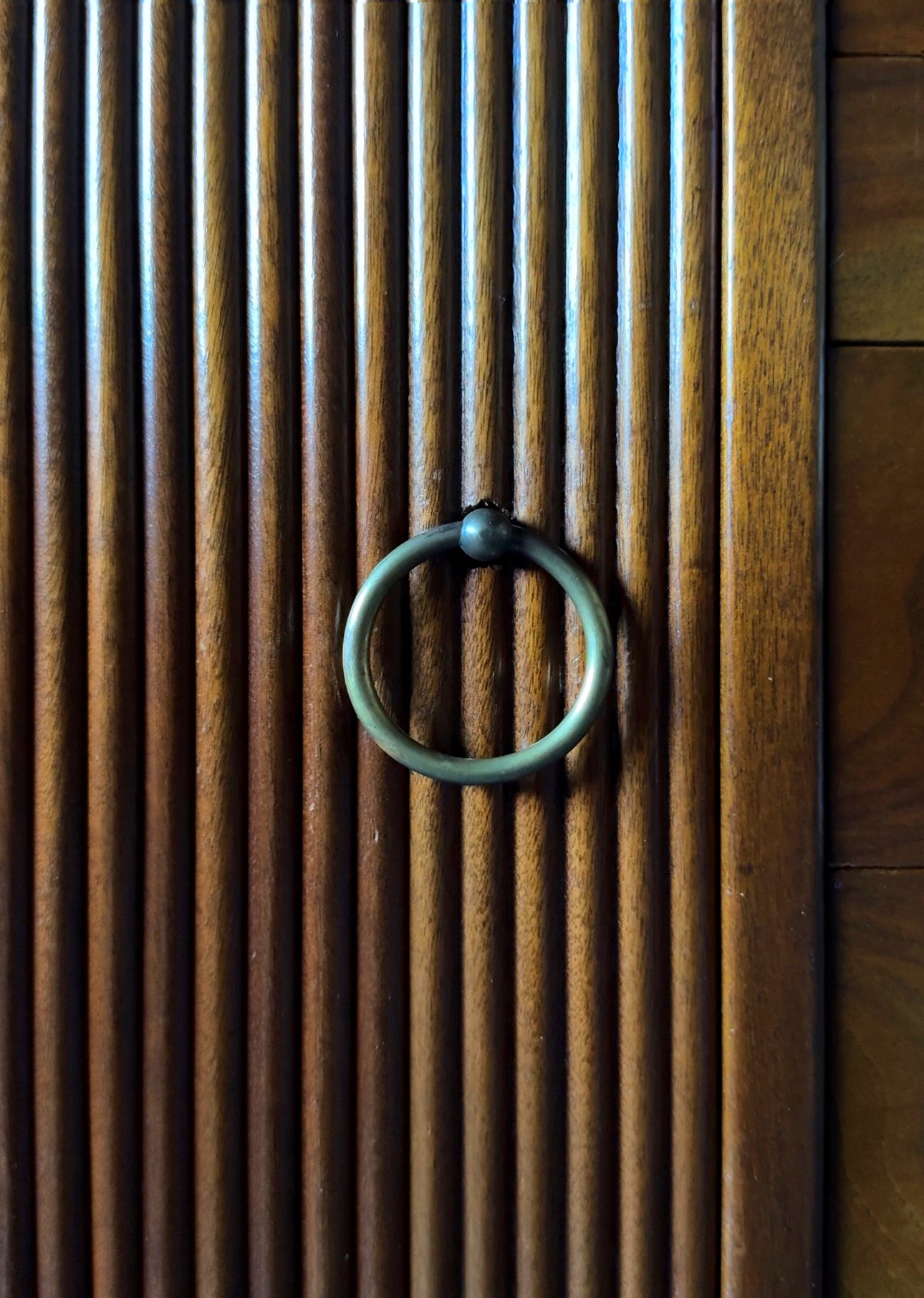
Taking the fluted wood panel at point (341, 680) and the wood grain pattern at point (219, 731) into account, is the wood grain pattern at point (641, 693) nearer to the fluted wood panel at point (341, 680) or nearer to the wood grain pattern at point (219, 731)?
the fluted wood panel at point (341, 680)

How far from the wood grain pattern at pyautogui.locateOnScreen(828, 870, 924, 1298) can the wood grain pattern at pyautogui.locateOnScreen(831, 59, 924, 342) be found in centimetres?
18

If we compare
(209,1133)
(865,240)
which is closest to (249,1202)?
(209,1133)

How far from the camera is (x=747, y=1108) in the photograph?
300 millimetres

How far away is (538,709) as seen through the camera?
0.31 metres

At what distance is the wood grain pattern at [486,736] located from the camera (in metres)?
0.30

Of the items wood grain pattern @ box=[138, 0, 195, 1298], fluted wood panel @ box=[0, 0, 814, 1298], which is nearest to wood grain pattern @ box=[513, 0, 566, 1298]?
fluted wood panel @ box=[0, 0, 814, 1298]

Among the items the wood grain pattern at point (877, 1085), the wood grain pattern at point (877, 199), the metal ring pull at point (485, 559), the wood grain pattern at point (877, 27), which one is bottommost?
the wood grain pattern at point (877, 1085)

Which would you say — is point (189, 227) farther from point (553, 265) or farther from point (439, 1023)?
point (439, 1023)

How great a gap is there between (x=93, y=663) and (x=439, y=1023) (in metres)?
0.16

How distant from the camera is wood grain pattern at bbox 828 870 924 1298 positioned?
30 cm

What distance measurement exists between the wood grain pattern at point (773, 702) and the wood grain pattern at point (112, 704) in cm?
19

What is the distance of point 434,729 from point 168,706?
9 centimetres

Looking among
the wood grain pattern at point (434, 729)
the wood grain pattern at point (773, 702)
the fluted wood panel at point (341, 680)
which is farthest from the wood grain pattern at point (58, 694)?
the wood grain pattern at point (773, 702)

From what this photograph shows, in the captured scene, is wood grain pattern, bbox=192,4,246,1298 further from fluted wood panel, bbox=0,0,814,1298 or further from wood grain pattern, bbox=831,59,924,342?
wood grain pattern, bbox=831,59,924,342
